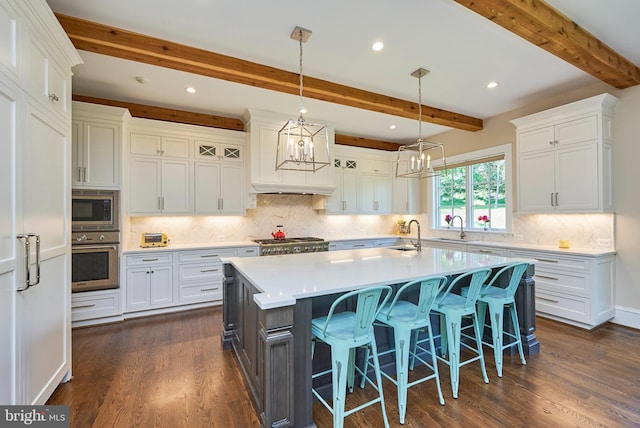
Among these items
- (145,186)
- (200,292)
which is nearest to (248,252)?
(200,292)

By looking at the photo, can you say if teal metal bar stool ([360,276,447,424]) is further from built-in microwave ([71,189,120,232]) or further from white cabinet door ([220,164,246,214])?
built-in microwave ([71,189,120,232])

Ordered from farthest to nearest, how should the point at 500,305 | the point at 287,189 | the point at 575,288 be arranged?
the point at 287,189 < the point at 575,288 < the point at 500,305

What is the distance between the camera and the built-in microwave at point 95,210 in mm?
3375

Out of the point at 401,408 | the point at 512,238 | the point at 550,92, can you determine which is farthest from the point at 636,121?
the point at 401,408

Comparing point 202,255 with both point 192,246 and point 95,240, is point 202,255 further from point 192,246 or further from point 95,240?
point 95,240

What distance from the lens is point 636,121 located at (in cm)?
336

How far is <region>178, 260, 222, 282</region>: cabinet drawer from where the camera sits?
4.01 metres

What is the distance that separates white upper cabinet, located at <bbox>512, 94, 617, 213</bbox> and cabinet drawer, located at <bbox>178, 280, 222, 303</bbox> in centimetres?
455

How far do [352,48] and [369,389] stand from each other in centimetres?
296

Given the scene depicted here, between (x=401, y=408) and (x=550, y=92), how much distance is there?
424 centimetres

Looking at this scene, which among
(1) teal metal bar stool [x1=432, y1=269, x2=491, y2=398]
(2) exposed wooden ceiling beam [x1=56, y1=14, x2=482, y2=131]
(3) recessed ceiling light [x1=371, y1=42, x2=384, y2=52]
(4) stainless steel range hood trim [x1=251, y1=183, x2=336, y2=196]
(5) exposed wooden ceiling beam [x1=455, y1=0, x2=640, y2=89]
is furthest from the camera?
(4) stainless steel range hood trim [x1=251, y1=183, x2=336, y2=196]

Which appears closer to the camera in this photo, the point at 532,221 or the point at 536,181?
the point at 536,181

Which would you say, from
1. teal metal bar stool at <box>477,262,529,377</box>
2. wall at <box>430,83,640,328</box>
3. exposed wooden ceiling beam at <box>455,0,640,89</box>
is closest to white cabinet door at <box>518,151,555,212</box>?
wall at <box>430,83,640,328</box>

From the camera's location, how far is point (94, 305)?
3492 mm
